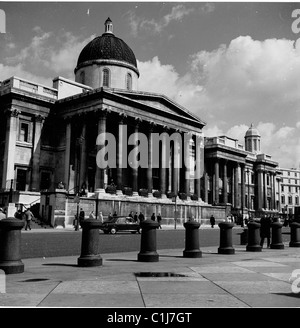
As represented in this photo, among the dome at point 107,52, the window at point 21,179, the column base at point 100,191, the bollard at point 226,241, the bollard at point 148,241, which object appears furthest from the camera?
the dome at point 107,52

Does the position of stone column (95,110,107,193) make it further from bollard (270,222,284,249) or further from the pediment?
bollard (270,222,284,249)

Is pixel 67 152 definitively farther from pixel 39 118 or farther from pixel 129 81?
pixel 129 81

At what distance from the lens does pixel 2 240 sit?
883 centimetres

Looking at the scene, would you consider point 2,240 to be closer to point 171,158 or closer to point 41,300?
point 41,300

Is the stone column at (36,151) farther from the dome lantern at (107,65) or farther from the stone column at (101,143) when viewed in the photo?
the dome lantern at (107,65)

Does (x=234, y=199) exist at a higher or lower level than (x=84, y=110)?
lower

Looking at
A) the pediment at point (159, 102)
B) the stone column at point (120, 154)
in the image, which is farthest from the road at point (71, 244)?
the pediment at point (159, 102)

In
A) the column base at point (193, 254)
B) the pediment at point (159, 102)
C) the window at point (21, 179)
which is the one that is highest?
the pediment at point (159, 102)

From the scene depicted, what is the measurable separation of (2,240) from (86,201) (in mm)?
29099

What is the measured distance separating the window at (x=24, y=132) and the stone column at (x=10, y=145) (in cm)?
107

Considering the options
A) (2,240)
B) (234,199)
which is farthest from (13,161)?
(234,199)

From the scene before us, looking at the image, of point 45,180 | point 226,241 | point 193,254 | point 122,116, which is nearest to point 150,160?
point 122,116

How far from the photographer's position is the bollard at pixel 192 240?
12.7 meters

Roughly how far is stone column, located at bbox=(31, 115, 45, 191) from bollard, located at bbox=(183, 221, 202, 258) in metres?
32.3
